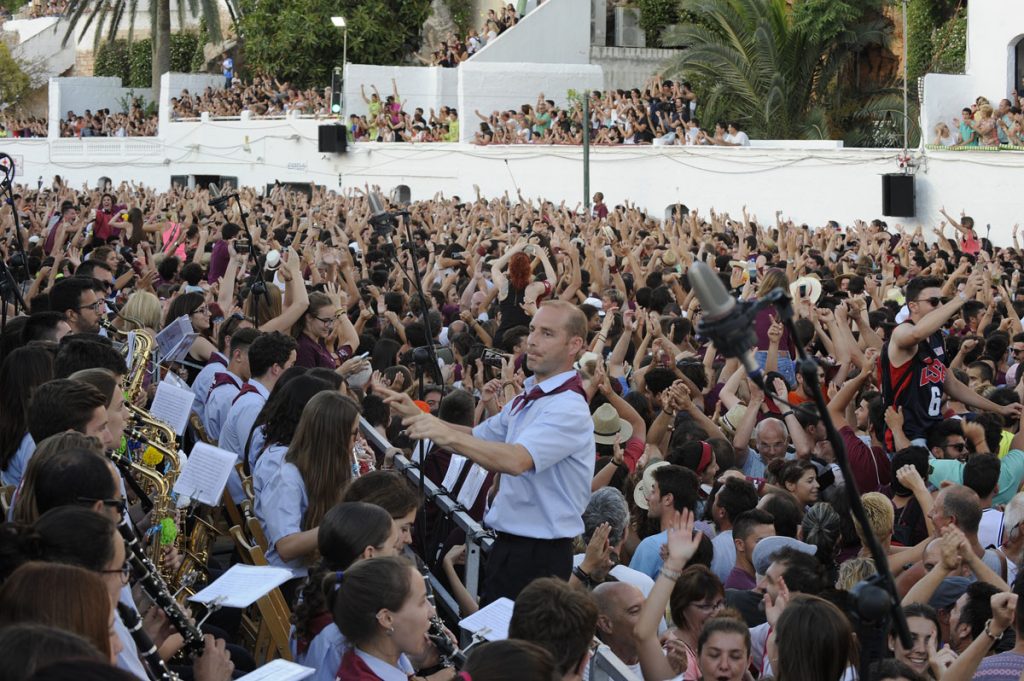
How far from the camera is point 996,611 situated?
4.71 m

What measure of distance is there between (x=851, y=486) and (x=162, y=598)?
239 centimetres

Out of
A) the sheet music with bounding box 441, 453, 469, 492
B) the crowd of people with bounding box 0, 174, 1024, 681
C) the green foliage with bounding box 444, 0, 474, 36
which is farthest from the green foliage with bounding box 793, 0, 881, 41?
the sheet music with bounding box 441, 453, 469, 492

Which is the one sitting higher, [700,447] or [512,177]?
[512,177]

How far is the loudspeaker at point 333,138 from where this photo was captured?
1473 inches

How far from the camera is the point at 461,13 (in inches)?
1777

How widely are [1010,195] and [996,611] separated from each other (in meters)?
20.7

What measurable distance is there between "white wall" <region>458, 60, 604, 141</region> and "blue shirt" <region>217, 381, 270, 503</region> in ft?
98.2

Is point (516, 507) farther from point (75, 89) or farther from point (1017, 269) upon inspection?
point (75, 89)

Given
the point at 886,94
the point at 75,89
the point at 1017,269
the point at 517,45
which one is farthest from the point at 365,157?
the point at 1017,269

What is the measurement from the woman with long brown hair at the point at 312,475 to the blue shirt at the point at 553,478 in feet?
2.14

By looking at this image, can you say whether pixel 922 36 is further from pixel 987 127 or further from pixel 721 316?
pixel 721 316

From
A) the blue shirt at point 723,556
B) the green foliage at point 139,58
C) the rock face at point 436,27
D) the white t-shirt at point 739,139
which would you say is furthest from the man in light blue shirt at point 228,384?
the green foliage at point 139,58

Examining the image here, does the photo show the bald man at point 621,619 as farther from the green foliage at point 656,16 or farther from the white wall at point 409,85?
the green foliage at point 656,16

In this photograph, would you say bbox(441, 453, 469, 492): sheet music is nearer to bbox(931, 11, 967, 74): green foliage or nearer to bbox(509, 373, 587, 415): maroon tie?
bbox(509, 373, 587, 415): maroon tie
